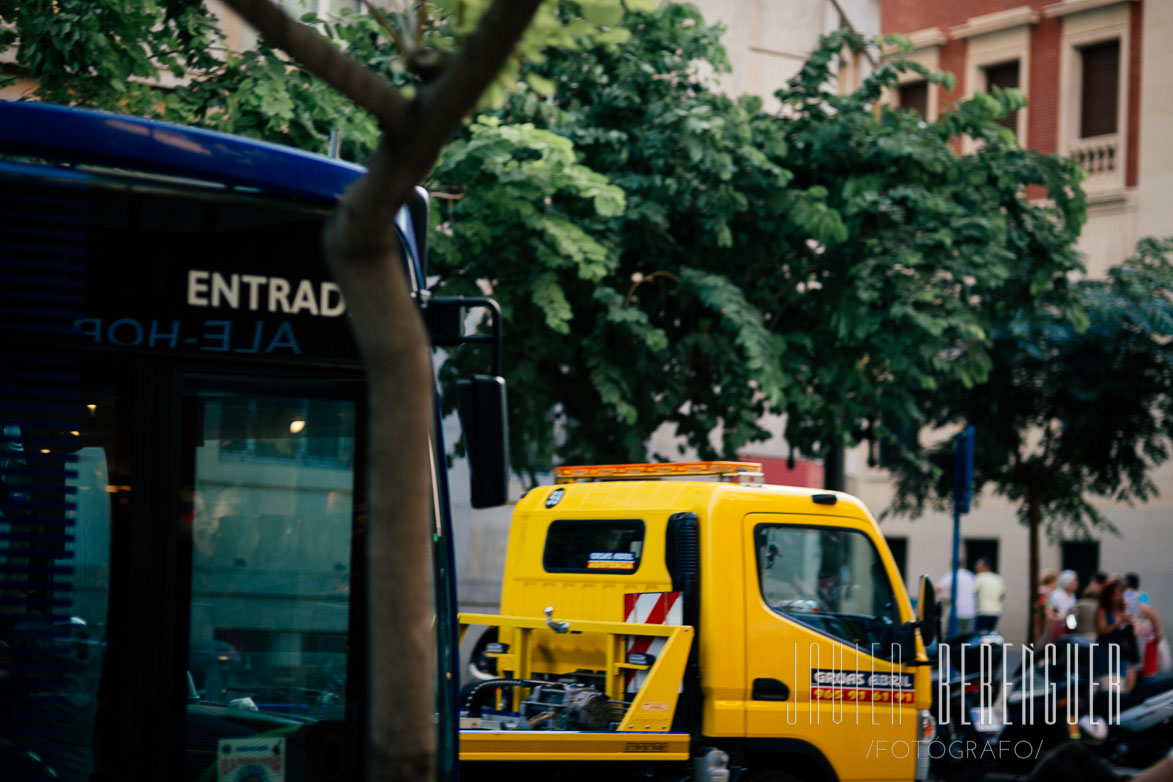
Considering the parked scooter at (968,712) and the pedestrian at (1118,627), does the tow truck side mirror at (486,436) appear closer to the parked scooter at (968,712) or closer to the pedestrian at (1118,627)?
the parked scooter at (968,712)

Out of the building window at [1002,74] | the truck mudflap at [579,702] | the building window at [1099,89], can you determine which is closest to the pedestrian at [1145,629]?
the truck mudflap at [579,702]

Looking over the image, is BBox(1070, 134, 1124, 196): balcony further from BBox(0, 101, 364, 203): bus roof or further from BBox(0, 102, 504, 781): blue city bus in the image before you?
BBox(0, 102, 504, 781): blue city bus

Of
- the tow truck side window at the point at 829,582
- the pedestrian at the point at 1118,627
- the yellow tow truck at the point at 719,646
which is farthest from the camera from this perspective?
the pedestrian at the point at 1118,627

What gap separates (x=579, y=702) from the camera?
6.86 metres

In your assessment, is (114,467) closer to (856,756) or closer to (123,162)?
(123,162)

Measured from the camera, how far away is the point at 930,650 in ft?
27.2

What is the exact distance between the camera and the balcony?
28.5 metres

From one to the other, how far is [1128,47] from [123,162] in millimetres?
28385

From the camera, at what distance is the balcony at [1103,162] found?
28.5m

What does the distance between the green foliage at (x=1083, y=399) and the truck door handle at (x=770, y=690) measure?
13.0 metres

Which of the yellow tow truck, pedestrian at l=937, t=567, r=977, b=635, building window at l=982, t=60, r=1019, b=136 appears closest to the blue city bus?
the yellow tow truck

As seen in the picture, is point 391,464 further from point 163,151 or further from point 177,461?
point 163,151

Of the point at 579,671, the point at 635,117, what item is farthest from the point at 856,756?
the point at 635,117

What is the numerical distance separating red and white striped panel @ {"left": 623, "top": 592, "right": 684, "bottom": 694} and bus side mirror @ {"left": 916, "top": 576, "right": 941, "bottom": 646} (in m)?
1.32
